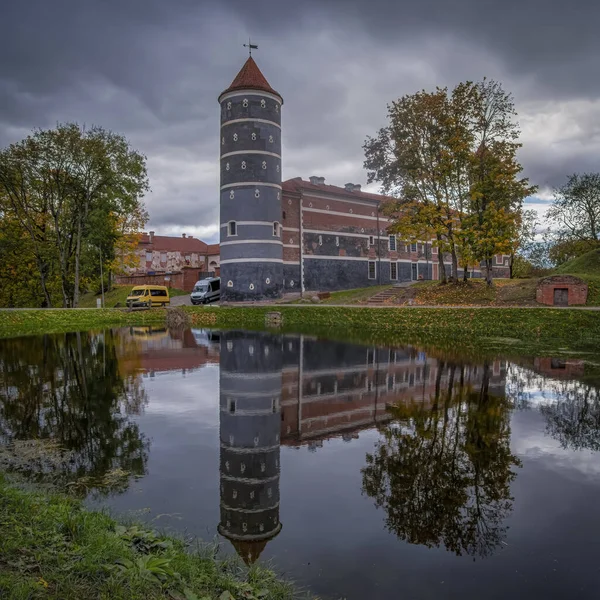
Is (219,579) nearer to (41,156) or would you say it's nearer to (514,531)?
(514,531)

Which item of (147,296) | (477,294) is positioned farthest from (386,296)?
(147,296)

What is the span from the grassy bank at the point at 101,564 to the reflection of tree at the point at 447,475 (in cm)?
174

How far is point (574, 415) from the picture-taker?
29.0 feet

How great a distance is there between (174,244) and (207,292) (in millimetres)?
36053

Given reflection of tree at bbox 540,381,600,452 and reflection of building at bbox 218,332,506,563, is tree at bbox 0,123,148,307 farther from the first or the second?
reflection of tree at bbox 540,381,600,452

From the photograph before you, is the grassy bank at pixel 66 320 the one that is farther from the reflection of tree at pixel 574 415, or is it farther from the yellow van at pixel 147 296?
the reflection of tree at pixel 574 415

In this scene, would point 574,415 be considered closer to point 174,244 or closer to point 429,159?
point 429,159

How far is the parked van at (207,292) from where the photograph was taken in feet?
135

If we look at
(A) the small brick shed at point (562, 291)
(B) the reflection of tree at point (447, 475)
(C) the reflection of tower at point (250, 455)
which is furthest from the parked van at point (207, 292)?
(B) the reflection of tree at point (447, 475)

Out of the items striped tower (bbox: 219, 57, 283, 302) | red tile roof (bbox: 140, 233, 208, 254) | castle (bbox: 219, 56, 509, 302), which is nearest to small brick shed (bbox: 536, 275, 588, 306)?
castle (bbox: 219, 56, 509, 302)

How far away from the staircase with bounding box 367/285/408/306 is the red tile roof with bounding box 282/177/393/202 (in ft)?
45.8

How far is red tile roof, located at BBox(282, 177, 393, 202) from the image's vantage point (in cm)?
4494

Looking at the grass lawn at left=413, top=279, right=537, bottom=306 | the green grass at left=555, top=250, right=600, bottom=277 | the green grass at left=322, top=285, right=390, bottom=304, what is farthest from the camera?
the green grass at left=322, top=285, right=390, bottom=304

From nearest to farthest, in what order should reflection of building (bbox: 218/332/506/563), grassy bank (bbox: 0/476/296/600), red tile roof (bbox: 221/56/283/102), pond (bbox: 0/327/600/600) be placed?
grassy bank (bbox: 0/476/296/600)
pond (bbox: 0/327/600/600)
reflection of building (bbox: 218/332/506/563)
red tile roof (bbox: 221/56/283/102)
